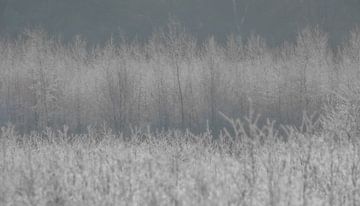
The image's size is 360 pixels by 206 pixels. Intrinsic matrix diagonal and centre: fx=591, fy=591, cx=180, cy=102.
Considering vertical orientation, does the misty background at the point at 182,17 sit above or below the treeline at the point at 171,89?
above

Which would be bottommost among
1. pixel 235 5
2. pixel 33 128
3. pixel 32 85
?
pixel 33 128

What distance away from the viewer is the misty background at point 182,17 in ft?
134

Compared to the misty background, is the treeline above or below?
below

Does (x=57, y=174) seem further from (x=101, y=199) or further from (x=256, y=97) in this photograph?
(x=256, y=97)

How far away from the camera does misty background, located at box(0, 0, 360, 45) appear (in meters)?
40.8

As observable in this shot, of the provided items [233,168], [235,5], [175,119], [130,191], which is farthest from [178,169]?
[235,5]

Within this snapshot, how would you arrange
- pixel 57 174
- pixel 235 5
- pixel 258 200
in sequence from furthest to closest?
pixel 235 5, pixel 57 174, pixel 258 200

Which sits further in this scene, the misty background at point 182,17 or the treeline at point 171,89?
the misty background at point 182,17

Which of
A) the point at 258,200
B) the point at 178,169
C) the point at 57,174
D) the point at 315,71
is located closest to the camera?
the point at 258,200

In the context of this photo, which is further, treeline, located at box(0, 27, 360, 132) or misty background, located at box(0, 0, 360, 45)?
misty background, located at box(0, 0, 360, 45)

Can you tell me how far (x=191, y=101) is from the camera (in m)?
25.5

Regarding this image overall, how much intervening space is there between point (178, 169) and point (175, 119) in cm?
1600

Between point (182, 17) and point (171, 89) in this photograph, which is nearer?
point (171, 89)

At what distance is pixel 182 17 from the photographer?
43.1 meters
